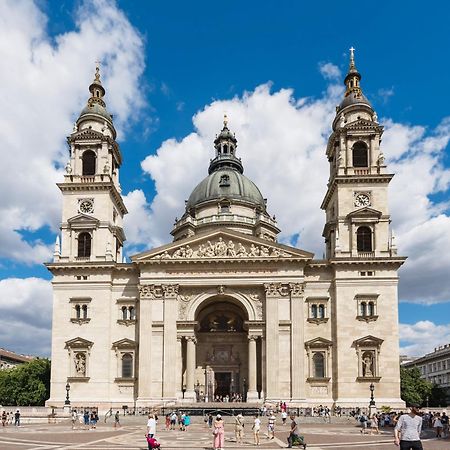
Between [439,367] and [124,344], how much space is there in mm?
87478

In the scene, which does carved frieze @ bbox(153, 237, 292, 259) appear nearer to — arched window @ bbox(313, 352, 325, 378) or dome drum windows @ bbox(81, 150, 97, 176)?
arched window @ bbox(313, 352, 325, 378)

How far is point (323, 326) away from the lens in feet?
203

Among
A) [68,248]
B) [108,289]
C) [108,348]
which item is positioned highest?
[68,248]

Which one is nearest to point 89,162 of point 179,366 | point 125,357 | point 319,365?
point 125,357

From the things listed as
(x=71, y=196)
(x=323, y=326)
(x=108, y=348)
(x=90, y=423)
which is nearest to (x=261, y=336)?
(x=323, y=326)

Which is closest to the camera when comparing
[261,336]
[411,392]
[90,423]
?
[90,423]

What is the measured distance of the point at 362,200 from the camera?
212 ft

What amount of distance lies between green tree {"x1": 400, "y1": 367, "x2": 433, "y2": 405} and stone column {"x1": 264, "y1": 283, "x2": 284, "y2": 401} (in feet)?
95.8

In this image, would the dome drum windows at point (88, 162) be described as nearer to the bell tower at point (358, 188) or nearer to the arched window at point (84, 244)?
→ the arched window at point (84, 244)

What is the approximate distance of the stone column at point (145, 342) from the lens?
59531 millimetres

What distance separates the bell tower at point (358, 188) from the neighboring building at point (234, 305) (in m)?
0.11

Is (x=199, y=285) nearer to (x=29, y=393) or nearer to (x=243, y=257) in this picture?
(x=243, y=257)

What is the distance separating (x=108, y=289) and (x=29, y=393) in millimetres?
19861

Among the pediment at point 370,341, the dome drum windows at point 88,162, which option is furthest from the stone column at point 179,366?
the dome drum windows at point 88,162
